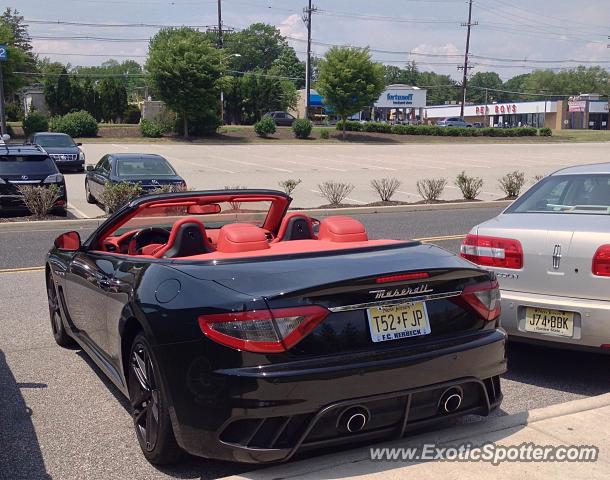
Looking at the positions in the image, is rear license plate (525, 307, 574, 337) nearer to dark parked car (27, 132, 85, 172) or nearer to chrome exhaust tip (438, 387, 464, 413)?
chrome exhaust tip (438, 387, 464, 413)

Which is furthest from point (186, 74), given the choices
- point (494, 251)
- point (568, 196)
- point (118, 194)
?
point (494, 251)

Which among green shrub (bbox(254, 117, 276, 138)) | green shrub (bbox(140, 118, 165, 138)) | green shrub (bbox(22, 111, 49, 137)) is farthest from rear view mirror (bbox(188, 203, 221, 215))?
green shrub (bbox(254, 117, 276, 138))

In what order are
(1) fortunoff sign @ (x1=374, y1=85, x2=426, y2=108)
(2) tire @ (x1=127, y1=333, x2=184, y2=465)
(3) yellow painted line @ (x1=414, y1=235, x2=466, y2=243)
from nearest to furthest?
(2) tire @ (x1=127, y1=333, x2=184, y2=465)
(3) yellow painted line @ (x1=414, y1=235, x2=466, y2=243)
(1) fortunoff sign @ (x1=374, y1=85, x2=426, y2=108)

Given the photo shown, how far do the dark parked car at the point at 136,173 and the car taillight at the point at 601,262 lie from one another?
475 inches

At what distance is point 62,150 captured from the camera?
90.0ft

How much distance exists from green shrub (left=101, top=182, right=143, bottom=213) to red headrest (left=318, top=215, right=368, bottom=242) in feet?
37.2

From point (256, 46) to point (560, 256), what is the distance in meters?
160

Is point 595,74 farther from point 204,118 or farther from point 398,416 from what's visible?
point 398,416

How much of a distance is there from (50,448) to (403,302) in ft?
7.24

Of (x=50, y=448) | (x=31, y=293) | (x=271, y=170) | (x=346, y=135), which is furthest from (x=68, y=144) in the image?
(x=346, y=135)

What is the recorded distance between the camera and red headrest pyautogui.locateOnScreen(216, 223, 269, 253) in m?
4.12

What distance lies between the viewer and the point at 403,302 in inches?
144

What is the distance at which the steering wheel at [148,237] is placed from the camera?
5270 millimetres

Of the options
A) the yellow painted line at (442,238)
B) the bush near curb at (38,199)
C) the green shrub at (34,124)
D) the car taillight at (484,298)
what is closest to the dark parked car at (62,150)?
the bush near curb at (38,199)
